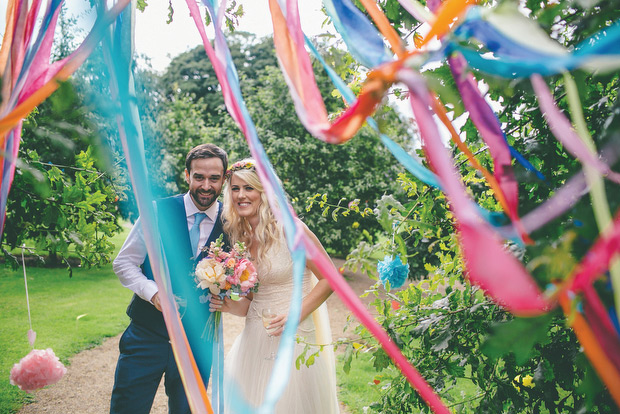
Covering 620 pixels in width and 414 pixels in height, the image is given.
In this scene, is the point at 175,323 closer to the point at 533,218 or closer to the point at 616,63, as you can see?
the point at 533,218

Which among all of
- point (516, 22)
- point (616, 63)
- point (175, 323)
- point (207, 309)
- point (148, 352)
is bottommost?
point (148, 352)

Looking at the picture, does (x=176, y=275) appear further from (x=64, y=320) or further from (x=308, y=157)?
(x=308, y=157)

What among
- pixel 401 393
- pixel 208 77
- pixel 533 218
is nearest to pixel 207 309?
pixel 401 393

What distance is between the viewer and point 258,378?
9.75 feet

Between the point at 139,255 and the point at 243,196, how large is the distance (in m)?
0.84

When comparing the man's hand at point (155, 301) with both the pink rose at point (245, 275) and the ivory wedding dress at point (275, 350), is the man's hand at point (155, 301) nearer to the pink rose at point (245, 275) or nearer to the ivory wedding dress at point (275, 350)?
the pink rose at point (245, 275)

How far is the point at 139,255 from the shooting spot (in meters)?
2.99

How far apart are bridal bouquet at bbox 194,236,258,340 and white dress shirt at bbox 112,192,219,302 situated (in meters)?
0.33

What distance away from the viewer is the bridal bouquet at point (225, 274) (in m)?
2.63

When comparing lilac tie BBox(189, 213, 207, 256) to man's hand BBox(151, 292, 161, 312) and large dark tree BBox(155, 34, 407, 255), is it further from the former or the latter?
large dark tree BBox(155, 34, 407, 255)

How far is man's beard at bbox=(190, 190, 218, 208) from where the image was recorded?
3.06 meters

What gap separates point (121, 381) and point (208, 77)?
2514cm

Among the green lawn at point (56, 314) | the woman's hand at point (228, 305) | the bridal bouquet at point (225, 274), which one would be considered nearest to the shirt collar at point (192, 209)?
the bridal bouquet at point (225, 274)

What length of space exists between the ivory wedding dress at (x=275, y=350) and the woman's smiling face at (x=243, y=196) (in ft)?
1.12
